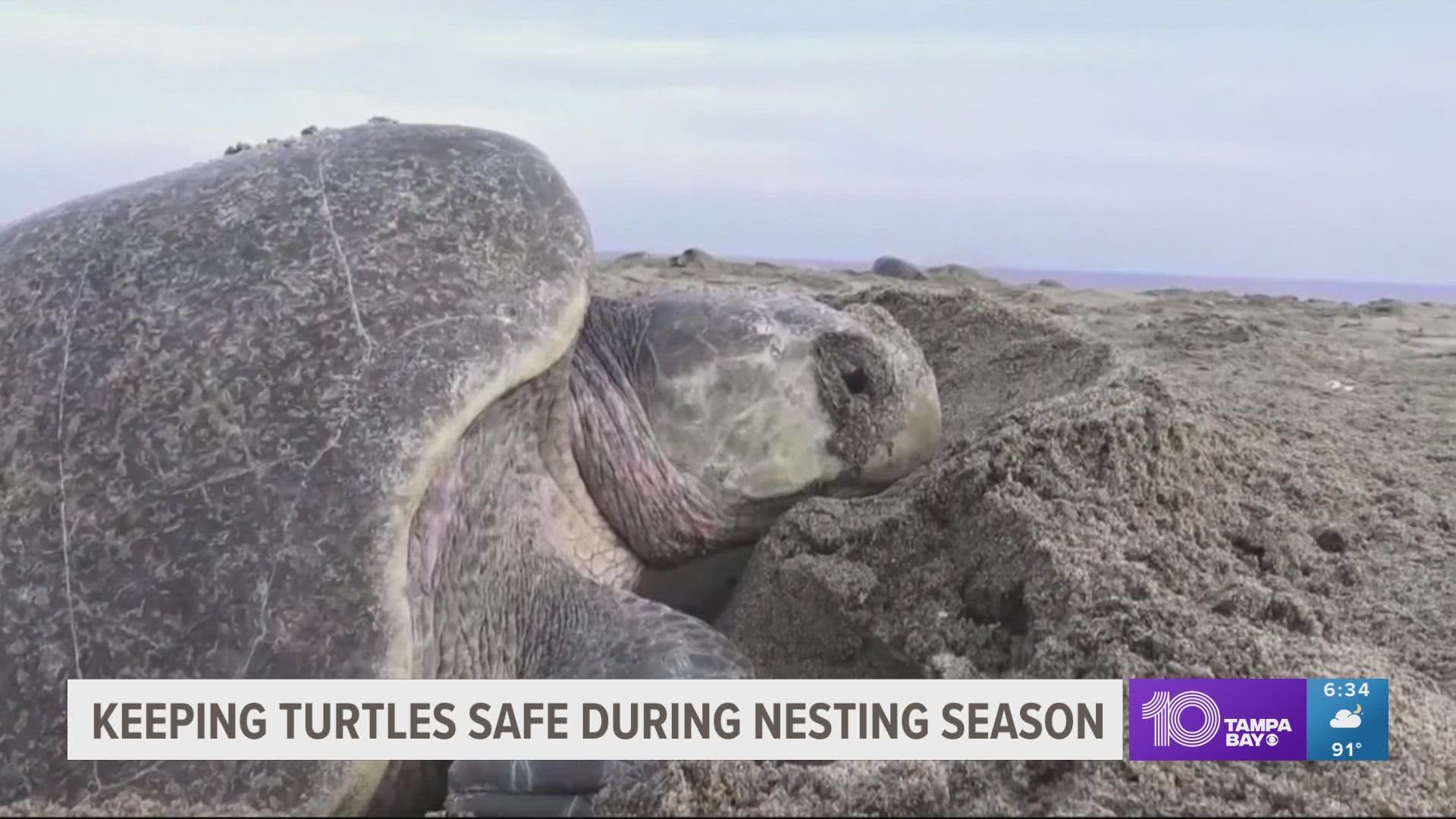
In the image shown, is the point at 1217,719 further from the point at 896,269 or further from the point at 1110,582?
the point at 896,269

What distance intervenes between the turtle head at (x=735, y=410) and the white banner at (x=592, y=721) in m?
0.68

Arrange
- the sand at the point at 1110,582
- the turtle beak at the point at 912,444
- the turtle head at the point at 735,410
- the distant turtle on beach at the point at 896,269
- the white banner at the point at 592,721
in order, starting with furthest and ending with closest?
the distant turtle on beach at the point at 896,269
the turtle beak at the point at 912,444
the turtle head at the point at 735,410
the white banner at the point at 592,721
the sand at the point at 1110,582

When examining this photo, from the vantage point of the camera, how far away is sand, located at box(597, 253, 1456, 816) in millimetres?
1405

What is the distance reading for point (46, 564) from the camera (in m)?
1.68

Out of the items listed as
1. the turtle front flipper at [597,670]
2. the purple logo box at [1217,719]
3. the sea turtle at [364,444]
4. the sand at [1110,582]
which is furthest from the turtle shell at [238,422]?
the purple logo box at [1217,719]

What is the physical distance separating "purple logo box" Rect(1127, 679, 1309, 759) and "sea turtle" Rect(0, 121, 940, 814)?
64 cm

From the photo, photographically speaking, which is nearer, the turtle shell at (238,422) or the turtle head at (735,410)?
the turtle shell at (238,422)

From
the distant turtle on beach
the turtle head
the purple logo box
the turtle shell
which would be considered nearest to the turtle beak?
the turtle head

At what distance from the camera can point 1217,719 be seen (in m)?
1.54

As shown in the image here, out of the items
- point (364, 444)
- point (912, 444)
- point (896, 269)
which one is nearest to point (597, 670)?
point (364, 444)

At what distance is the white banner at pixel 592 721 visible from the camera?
154 cm

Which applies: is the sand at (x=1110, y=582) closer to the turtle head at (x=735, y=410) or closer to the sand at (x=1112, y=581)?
the sand at (x=1112, y=581)

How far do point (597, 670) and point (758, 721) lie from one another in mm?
333

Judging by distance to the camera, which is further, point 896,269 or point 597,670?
point 896,269
